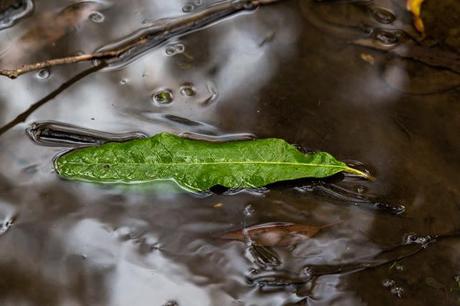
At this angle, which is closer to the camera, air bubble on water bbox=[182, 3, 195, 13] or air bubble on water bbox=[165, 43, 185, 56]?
air bubble on water bbox=[165, 43, 185, 56]

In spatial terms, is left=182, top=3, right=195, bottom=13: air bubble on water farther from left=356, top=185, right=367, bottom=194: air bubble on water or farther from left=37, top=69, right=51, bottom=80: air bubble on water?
left=356, top=185, right=367, bottom=194: air bubble on water

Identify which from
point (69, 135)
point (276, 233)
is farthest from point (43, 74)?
point (276, 233)

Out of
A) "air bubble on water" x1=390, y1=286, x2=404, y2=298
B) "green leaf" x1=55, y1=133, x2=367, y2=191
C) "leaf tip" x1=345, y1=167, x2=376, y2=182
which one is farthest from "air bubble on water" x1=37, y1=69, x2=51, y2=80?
"air bubble on water" x1=390, y1=286, x2=404, y2=298

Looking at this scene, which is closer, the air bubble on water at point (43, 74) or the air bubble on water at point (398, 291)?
the air bubble on water at point (398, 291)

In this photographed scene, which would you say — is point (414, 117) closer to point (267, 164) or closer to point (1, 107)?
point (267, 164)

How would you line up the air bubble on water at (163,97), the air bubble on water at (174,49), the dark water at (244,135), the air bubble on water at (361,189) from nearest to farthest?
1. the dark water at (244,135)
2. the air bubble on water at (361,189)
3. the air bubble on water at (163,97)
4. the air bubble on water at (174,49)

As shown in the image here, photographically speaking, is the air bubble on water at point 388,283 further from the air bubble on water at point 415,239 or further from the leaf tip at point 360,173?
the leaf tip at point 360,173

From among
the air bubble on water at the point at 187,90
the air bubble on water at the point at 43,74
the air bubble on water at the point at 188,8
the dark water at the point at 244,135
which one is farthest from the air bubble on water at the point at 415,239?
the air bubble on water at the point at 43,74
